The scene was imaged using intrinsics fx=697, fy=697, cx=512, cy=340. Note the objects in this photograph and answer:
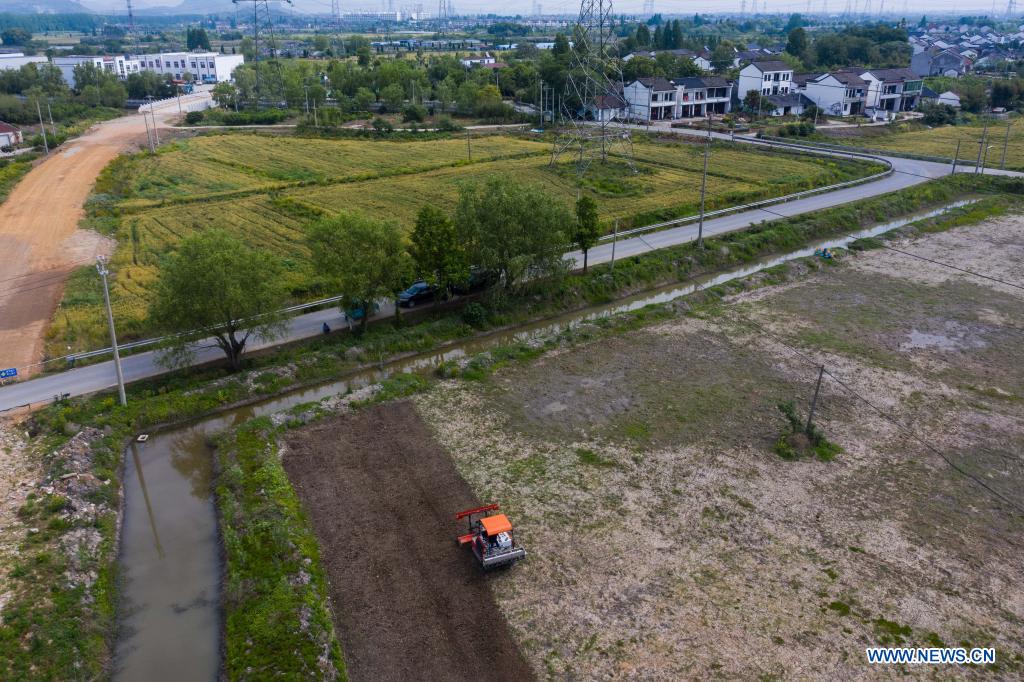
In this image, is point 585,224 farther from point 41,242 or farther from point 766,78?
point 766,78

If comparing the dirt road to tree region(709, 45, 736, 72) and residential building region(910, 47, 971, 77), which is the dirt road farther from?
residential building region(910, 47, 971, 77)

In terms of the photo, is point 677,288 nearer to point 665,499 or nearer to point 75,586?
point 665,499

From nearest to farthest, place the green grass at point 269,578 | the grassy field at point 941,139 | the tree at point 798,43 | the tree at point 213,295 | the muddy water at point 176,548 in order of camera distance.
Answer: the green grass at point 269,578
the muddy water at point 176,548
the tree at point 213,295
the grassy field at point 941,139
the tree at point 798,43

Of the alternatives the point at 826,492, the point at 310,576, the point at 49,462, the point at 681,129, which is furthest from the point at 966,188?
the point at 49,462

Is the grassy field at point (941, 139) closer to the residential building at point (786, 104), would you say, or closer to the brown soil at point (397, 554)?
the residential building at point (786, 104)

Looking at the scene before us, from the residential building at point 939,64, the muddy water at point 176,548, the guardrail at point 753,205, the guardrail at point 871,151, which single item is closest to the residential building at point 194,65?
the guardrail at point 871,151
